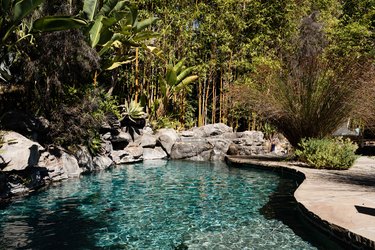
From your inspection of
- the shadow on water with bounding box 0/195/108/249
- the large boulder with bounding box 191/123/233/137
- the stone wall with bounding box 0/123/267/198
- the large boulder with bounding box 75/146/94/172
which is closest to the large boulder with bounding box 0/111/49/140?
the stone wall with bounding box 0/123/267/198

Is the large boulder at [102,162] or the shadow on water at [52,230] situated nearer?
the shadow on water at [52,230]

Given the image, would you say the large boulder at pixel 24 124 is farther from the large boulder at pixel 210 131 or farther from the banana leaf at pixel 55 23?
the large boulder at pixel 210 131

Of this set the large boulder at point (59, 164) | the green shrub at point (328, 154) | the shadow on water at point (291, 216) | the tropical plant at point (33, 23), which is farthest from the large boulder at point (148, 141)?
the tropical plant at point (33, 23)

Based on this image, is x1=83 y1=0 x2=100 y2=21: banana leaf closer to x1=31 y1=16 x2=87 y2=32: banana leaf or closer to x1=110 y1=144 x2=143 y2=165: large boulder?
x1=31 y1=16 x2=87 y2=32: banana leaf

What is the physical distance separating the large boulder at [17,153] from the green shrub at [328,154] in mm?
6563

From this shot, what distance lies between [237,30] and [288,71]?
24.9ft

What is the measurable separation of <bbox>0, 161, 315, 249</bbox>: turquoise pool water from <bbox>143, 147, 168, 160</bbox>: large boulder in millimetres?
5201

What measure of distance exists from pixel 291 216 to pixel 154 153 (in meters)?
9.37

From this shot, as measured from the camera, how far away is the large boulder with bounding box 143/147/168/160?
1407 centimetres

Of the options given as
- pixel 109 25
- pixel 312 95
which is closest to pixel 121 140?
pixel 109 25

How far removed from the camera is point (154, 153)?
14.3 metres

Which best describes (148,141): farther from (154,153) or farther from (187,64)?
(187,64)

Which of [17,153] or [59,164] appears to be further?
[59,164]

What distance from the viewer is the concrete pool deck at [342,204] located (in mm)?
3756
